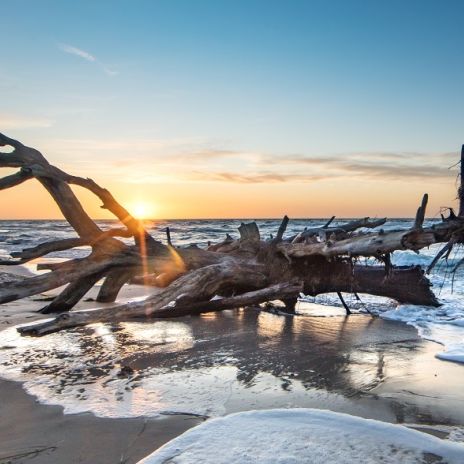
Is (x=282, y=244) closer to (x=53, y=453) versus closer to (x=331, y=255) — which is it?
(x=331, y=255)

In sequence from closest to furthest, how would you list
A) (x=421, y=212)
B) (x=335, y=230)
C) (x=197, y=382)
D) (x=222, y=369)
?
(x=197, y=382) → (x=222, y=369) → (x=421, y=212) → (x=335, y=230)

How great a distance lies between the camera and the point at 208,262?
776cm

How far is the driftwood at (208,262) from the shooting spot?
587cm

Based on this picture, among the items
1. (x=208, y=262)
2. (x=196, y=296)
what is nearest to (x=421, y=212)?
(x=196, y=296)

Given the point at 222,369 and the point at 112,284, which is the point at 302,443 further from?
the point at 112,284

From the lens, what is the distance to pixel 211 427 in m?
2.68

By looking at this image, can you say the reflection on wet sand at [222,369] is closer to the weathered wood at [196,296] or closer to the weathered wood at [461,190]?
the weathered wood at [196,296]

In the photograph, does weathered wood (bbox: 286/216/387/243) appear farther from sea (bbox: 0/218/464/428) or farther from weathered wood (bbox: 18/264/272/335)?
sea (bbox: 0/218/464/428)

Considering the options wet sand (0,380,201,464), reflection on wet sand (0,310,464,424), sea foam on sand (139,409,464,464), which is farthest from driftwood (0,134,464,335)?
sea foam on sand (139,409,464,464)

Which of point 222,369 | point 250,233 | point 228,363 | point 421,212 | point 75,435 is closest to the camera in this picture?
point 75,435

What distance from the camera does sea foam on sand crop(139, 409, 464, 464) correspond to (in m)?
2.32

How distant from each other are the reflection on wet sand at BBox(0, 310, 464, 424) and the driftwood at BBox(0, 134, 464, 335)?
56 centimetres

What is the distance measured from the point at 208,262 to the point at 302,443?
5.38 m

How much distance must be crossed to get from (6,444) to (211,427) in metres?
1.10
